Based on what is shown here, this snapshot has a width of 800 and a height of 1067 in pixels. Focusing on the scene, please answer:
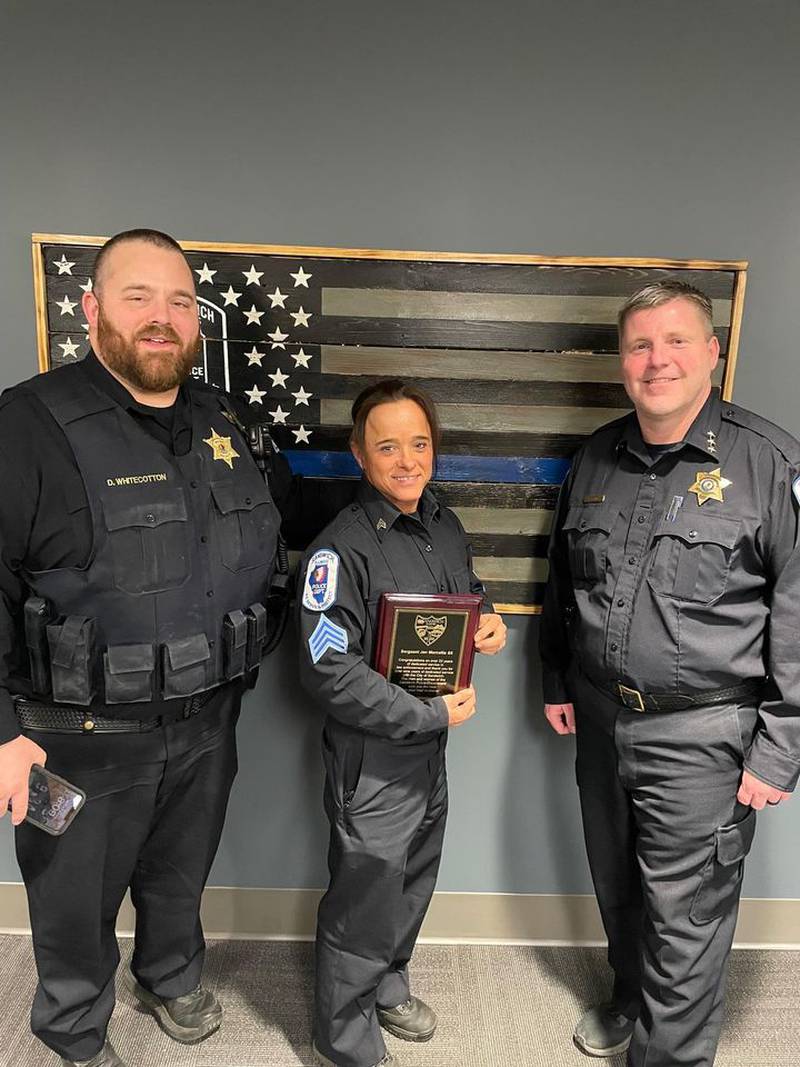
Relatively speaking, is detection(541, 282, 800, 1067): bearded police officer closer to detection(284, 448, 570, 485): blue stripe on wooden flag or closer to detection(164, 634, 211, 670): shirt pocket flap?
detection(284, 448, 570, 485): blue stripe on wooden flag

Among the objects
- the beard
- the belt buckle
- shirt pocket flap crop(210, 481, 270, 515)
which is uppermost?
the beard

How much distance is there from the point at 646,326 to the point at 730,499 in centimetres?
44

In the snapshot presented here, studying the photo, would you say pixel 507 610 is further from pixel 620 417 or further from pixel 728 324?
pixel 728 324

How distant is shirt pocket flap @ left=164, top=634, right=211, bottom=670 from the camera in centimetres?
167

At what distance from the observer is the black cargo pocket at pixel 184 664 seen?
1.67 metres

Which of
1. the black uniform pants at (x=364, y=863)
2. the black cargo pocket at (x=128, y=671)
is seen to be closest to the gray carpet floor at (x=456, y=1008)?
the black uniform pants at (x=364, y=863)

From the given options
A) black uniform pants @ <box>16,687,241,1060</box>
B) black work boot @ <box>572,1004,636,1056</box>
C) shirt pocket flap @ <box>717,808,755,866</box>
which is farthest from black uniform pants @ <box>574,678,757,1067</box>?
black uniform pants @ <box>16,687,241,1060</box>

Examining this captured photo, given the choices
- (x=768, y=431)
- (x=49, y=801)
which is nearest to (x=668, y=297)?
(x=768, y=431)

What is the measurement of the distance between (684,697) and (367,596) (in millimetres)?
768

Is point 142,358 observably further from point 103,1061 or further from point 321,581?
point 103,1061

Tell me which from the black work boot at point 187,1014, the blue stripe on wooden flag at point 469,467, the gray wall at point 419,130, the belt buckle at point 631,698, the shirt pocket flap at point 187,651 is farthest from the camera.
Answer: the blue stripe on wooden flag at point 469,467

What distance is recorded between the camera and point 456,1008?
7.17ft

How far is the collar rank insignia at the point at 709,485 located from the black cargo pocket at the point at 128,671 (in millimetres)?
1283

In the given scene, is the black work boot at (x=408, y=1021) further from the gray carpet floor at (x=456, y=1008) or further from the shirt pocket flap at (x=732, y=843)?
the shirt pocket flap at (x=732, y=843)
